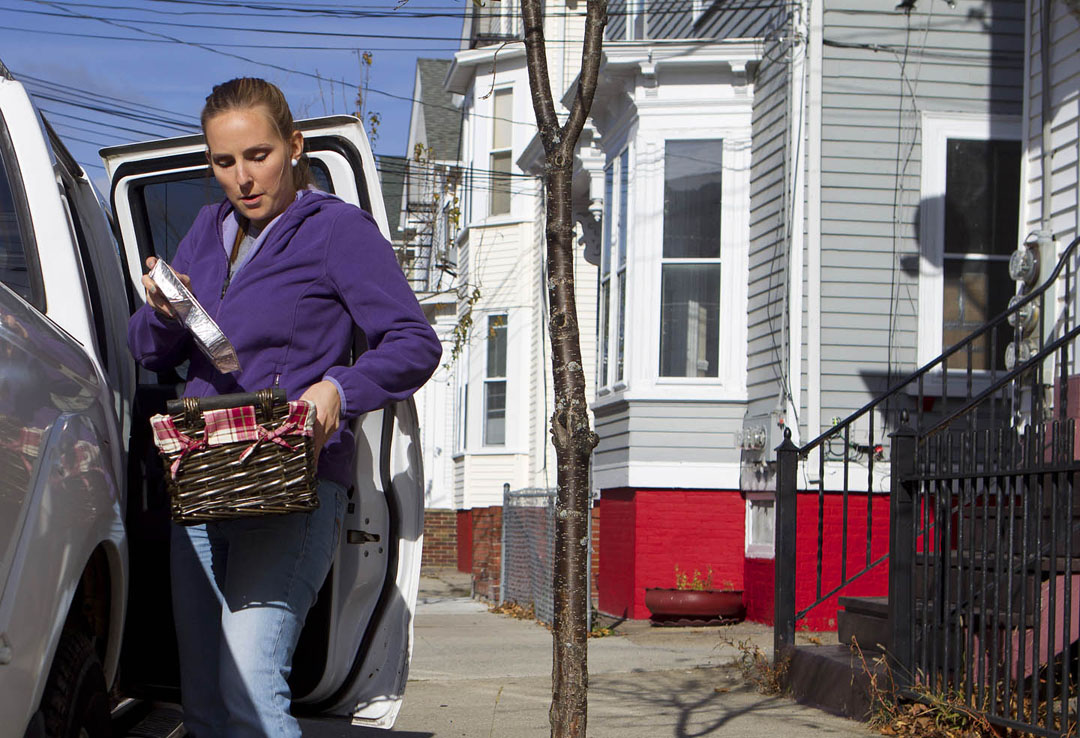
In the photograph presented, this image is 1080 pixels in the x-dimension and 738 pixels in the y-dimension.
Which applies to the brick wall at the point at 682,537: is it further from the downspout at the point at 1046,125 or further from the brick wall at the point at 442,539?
the brick wall at the point at 442,539

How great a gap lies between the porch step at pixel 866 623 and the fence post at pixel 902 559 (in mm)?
354

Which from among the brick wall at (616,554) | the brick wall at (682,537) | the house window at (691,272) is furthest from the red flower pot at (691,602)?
the house window at (691,272)

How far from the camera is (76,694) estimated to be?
9.51 feet

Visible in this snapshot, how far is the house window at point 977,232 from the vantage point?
11188 mm

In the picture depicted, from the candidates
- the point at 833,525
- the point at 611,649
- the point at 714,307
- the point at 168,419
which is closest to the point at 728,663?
the point at 611,649

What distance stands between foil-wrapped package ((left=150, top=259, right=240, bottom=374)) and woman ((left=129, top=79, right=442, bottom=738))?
0.27ft

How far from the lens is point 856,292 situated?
1123cm

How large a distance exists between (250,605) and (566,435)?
993 mm

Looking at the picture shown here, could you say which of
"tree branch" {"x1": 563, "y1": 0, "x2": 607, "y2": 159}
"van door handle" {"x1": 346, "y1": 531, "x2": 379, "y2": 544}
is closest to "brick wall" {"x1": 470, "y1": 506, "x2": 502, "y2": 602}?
"van door handle" {"x1": 346, "y1": 531, "x2": 379, "y2": 544}

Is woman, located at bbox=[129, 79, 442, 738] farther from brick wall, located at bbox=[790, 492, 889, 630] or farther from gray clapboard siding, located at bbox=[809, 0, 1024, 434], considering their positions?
gray clapboard siding, located at bbox=[809, 0, 1024, 434]

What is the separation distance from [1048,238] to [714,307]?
3.68 meters

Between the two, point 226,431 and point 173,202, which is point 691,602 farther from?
point 226,431

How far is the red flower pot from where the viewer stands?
443 inches

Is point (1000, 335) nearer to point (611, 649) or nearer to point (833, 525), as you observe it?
point (833, 525)
